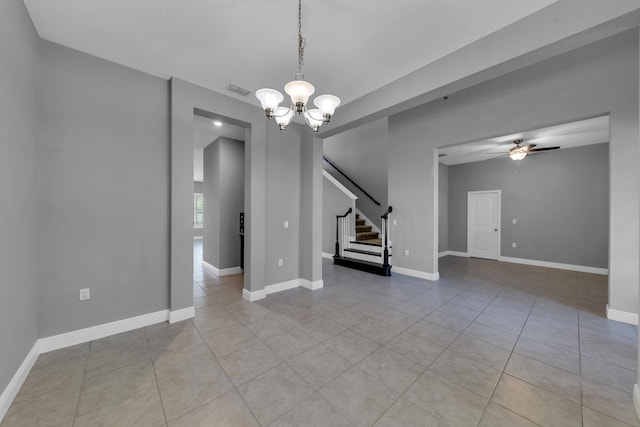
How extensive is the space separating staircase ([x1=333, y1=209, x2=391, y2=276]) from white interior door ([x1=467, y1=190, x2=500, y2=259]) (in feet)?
9.99

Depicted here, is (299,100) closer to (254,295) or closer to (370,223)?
(254,295)

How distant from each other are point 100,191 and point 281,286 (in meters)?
2.79

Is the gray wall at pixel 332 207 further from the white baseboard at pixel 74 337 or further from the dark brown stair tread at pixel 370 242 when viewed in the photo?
the white baseboard at pixel 74 337

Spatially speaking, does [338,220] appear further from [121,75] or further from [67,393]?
[67,393]

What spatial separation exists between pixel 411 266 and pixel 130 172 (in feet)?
16.4

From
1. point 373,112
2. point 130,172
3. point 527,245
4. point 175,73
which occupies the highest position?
point 175,73

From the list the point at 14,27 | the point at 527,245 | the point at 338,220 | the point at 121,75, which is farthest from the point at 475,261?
the point at 14,27

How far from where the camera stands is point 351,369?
6.88 feet

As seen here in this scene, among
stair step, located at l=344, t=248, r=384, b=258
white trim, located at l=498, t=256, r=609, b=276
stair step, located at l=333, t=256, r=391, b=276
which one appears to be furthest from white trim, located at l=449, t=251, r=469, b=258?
stair step, located at l=333, t=256, r=391, b=276

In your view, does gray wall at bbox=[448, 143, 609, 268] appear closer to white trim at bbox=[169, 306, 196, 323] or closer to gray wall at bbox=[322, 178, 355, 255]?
gray wall at bbox=[322, 178, 355, 255]

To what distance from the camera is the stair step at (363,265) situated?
16.8 feet

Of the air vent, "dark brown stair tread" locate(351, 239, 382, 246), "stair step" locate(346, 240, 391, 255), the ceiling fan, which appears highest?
the air vent

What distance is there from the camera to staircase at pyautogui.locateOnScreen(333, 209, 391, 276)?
5250 millimetres

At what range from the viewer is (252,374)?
80.1 inches
